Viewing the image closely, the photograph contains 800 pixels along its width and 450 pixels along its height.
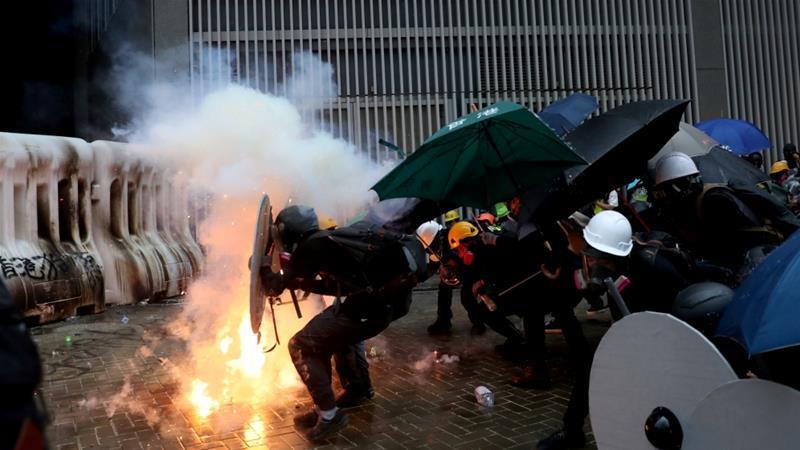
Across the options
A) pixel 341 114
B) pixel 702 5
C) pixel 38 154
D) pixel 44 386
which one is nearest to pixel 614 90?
pixel 702 5

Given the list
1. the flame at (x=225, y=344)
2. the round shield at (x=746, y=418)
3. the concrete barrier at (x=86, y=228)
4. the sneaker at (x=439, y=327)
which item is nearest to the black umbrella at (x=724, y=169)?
the round shield at (x=746, y=418)

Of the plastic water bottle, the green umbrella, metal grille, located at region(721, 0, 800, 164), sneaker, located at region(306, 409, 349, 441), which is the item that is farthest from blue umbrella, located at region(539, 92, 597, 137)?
metal grille, located at region(721, 0, 800, 164)

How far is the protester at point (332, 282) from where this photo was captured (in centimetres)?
462

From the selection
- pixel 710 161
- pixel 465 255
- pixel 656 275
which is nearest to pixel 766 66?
pixel 710 161

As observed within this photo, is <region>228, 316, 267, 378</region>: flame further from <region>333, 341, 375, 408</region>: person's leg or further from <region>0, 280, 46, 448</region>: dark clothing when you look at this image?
<region>0, 280, 46, 448</region>: dark clothing

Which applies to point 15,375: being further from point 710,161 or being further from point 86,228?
point 86,228

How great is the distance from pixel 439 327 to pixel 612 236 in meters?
4.70

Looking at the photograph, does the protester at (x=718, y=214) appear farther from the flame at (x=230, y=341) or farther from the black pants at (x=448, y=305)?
the flame at (x=230, y=341)

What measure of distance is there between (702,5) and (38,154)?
14.5 metres

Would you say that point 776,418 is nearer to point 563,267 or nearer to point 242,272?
point 563,267

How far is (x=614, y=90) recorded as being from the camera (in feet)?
47.5

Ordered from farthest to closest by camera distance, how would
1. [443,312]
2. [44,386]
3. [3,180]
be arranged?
1. [3,180]
2. [443,312]
3. [44,386]

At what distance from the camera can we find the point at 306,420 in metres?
4.77

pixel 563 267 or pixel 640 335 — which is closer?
pixel 640 335
